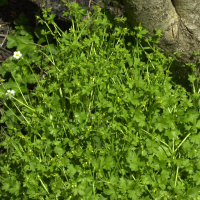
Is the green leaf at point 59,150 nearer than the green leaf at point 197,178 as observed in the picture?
No

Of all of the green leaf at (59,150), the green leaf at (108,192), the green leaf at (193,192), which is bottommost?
the green leaf at (108,192)

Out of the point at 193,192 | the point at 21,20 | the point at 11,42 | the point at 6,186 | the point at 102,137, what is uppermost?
the point at 21,20

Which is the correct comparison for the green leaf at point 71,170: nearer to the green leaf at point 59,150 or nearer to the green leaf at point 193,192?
the green leaf at point 59,150

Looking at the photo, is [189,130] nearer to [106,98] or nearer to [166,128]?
[166,128]

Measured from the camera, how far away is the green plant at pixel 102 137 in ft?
7.53

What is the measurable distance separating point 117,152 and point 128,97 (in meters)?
0.55

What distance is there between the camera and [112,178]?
7.62 feet

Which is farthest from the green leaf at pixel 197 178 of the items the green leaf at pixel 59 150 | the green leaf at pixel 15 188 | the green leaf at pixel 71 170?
the green leaf at pixel 15 188

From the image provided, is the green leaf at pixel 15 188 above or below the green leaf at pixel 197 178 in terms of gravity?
below

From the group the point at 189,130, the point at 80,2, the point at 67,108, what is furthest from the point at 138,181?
the point at 80,2

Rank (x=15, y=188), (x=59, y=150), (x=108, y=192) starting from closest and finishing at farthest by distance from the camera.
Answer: (x=108, y=192), (x=15, y=188), (x=59, y=150)

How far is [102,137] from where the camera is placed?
237 cm

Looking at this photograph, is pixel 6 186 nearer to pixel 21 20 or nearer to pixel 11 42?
pixel 11 42

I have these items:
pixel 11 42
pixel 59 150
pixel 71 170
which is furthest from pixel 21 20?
pixel 71 170
